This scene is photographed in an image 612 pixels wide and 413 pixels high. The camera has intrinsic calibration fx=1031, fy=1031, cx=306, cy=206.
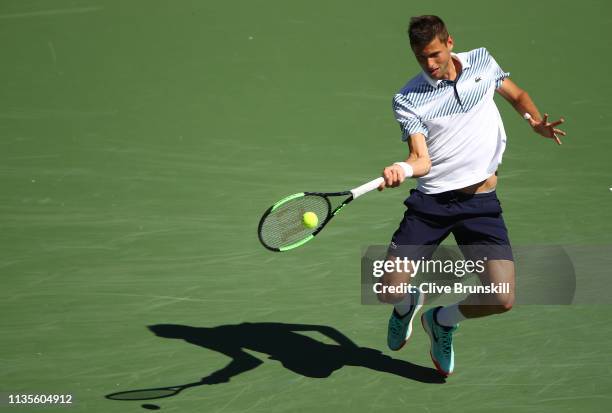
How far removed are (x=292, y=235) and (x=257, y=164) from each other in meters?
3.65

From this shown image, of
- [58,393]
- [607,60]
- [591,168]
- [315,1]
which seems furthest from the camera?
[315,1]

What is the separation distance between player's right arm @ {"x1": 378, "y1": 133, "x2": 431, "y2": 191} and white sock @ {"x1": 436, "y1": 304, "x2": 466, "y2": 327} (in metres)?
0.94

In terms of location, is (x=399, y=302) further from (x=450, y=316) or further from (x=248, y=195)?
(x=248, y=195)

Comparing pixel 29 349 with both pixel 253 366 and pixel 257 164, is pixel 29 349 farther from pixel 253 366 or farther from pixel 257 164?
pixel 257 164

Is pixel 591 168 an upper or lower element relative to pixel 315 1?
lower

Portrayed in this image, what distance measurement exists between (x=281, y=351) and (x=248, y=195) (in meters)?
2.66

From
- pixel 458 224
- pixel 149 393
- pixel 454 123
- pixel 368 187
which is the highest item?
pixel 454 123

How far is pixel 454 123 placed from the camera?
607 centimetres

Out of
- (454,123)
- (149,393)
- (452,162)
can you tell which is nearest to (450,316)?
(452,162)

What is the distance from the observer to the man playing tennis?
598 centimetres

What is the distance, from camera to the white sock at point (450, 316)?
6.23 meters

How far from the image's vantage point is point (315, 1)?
1248 cm

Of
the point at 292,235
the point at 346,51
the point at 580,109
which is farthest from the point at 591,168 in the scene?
the point at 292,235

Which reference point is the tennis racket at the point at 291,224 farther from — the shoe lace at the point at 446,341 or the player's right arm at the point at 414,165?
the shoe lace at the point at 446,341
